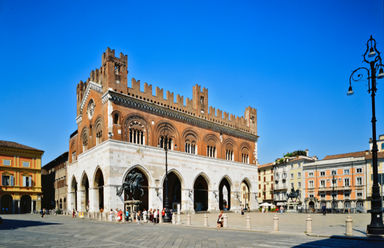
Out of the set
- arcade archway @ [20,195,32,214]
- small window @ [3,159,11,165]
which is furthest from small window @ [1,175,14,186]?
arcade archway @ [20,195,32,214]

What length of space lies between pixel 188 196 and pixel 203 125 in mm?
8470

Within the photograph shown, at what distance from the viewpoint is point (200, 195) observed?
4528cm

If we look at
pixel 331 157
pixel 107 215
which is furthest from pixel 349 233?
pixel 331 157

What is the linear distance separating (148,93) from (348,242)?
85.6ft

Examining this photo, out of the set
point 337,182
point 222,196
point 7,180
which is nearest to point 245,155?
point 222,196

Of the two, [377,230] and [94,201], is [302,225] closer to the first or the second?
[377,230]

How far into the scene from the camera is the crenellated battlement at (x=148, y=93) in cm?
3322

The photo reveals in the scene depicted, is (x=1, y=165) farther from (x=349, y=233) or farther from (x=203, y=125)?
(x=349, y=233)

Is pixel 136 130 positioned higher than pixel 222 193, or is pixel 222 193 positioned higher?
pixel 136 130

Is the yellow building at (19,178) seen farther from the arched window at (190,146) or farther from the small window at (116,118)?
the arched window at (190,146)

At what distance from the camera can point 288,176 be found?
6869 centimetres

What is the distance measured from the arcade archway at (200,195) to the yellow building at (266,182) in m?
31.6

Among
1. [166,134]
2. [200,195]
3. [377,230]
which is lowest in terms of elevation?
[200,195]

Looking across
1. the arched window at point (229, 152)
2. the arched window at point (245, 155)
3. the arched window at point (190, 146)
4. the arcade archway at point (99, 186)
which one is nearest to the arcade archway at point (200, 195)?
the arched window at point (229, 152)
